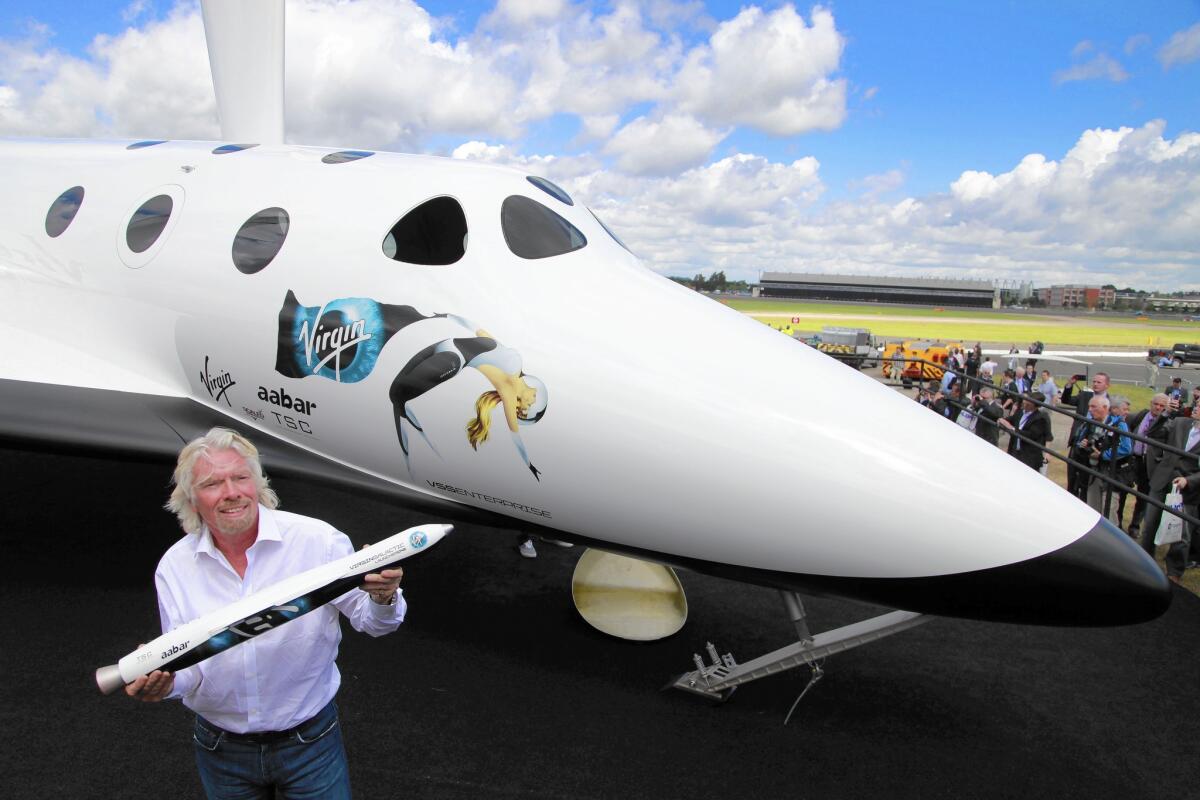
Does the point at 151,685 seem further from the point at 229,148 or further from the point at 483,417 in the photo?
the point at 229,148

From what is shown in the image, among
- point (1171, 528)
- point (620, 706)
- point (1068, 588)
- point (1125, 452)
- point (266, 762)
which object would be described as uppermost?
point (1068, 588)

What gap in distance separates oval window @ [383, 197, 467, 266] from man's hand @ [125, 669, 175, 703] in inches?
102

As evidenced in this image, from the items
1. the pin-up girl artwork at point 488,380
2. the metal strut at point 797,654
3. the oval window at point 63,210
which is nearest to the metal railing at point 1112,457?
the metal strut at point 797,654

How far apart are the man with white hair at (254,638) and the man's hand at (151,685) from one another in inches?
1.2

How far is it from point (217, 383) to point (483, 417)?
2.11m

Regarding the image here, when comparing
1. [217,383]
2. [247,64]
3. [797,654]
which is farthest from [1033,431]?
[247,64]

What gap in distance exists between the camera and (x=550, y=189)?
4.50m

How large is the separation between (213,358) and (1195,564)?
9.07 meters

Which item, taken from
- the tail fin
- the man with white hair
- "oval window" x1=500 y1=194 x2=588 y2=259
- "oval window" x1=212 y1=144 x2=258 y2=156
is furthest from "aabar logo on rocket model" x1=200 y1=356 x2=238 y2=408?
the tail fin

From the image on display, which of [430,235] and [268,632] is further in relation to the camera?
[430,235]

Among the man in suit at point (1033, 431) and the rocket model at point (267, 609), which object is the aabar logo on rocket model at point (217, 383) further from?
the man in suit at point (1033, 431)

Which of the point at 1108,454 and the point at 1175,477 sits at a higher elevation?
the point at 1175,477

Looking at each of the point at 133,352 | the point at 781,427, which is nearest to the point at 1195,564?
the point at 781,427

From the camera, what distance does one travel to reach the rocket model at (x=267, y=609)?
175cm
